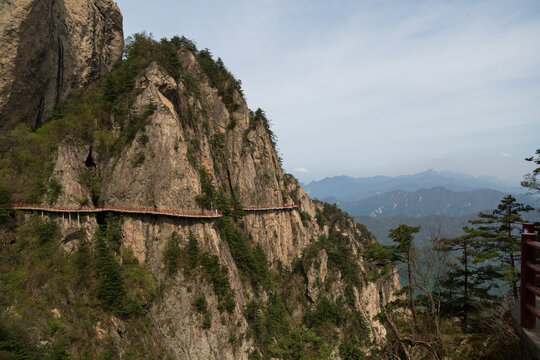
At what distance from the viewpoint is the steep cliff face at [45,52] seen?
103 ft

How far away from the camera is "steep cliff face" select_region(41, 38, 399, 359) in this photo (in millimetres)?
32406

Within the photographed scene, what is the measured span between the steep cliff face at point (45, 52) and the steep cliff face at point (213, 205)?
321 inches

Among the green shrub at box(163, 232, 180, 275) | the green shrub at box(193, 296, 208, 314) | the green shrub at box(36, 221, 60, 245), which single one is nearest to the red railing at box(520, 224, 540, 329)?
the green shrub at box(193, 296, 208, 314)

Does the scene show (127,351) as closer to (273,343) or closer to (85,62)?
(273,343)

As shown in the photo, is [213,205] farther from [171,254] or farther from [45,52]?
[45,52]

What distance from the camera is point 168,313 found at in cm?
3123

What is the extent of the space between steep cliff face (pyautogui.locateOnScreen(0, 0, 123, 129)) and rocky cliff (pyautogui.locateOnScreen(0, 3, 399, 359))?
2005 mm

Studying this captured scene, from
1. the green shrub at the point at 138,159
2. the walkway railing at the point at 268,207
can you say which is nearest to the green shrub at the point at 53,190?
the green shrub at the point at 138,159

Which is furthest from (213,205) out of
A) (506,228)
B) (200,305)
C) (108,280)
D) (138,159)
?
(506,228)

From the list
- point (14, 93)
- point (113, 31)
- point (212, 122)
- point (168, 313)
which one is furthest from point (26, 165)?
point (113, 31)

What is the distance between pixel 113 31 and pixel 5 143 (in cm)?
3165

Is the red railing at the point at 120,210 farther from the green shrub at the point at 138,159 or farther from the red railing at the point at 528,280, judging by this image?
the red railing at the point at 528,280

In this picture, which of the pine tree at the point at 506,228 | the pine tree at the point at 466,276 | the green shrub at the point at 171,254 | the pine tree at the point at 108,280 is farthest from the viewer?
the green shrub at the point at 171,254

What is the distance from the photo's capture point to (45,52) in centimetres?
3544
